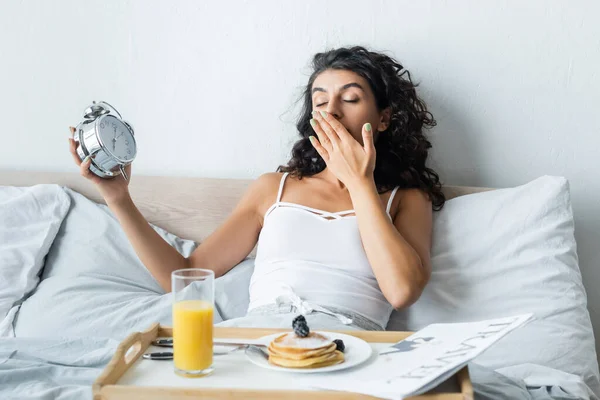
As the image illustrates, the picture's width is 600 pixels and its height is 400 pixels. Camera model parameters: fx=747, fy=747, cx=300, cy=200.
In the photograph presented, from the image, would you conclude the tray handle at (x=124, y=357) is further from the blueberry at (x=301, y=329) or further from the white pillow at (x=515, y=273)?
the white pillow at (x=515, y=273)

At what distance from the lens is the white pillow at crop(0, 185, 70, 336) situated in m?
1.74

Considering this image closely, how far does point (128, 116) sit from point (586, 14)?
1209mm

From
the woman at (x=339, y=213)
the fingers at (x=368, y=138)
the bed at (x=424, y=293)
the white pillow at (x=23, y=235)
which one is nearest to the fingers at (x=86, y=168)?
the woman at (x=339, y=213)

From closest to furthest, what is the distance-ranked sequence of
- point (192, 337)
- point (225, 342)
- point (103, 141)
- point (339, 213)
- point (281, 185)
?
point (192, 337)
point (225, 342)
point (103, 141)
point (339, 213)
point (281, 185)

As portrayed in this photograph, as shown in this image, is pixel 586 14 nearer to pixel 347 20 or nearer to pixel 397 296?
pixel 347 20

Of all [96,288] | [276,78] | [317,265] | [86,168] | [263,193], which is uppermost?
[276,78]

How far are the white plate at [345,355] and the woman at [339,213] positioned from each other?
36 centimetres

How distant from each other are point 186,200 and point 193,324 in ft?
3.35

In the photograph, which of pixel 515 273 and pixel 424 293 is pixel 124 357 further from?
pixel 515 273

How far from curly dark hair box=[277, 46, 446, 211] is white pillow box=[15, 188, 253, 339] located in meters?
0.32

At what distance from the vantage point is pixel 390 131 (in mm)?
1825

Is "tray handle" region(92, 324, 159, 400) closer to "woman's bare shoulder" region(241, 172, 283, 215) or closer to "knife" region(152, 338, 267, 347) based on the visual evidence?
"knife" region(152, 338, 267, 347)

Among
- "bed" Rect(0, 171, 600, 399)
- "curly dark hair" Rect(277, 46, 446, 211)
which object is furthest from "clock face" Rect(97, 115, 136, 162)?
"curly dark hair" Rect(277, 46, 446, 211)

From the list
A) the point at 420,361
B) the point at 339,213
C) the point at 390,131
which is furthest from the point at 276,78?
the point at 420,361
